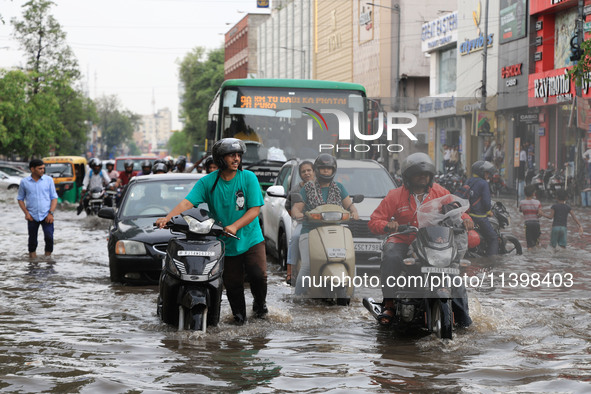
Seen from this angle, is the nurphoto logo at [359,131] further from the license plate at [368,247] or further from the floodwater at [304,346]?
the floodwater at [304,346]

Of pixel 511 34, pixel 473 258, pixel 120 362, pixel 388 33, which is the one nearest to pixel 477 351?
pixel 473 258

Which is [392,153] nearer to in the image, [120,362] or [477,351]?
[477,351]

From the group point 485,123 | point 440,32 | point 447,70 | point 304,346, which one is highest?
point 440,32

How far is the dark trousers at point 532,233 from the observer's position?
10141 mm

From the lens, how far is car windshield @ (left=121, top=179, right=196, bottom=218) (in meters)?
12.7

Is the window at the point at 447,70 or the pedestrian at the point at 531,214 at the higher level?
the window at the point at 447,70

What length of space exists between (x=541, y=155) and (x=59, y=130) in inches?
2132

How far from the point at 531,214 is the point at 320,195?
231 cm

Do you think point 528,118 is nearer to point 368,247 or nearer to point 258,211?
point 368,247

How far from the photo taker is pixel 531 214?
32.9 feet

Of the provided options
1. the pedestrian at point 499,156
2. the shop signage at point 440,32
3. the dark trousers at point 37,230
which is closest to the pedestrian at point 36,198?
the dark trousers at point 37,230

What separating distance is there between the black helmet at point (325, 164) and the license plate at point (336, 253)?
2.23ft

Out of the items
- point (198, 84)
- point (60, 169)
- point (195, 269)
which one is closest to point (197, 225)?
point (195, 269)

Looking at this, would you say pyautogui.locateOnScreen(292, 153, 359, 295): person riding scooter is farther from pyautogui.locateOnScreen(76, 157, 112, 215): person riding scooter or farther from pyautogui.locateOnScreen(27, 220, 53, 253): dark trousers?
pyautogui.locateOnScreen(76, 157, 112, 215): person riding scooter
